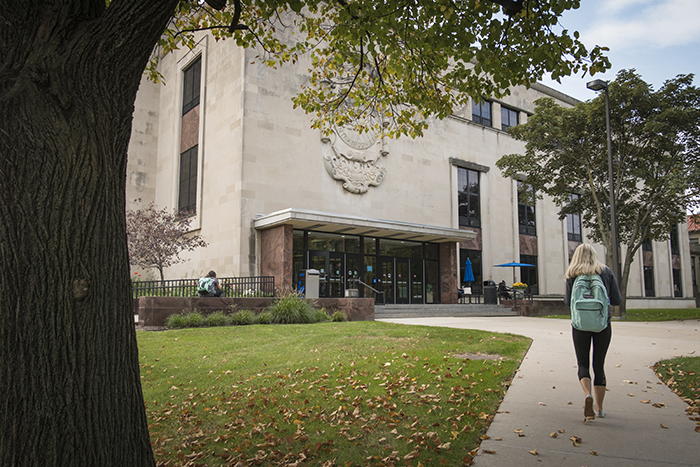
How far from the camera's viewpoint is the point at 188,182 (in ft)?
86.7

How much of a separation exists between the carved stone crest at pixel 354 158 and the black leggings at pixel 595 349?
2033 cm

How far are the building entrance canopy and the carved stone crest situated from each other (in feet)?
9.47

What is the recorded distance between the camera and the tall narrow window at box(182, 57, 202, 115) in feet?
88.9

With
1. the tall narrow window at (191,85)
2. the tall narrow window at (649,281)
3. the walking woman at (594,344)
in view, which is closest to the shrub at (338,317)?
the walking woman at (594,344)

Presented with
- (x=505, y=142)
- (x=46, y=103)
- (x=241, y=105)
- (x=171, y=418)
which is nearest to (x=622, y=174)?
(x=505, y=142)

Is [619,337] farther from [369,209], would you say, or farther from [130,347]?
[369,209]

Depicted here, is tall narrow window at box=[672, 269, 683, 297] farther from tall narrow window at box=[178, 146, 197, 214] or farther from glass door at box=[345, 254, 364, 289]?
tall narrow window at box=[178, 146, 197, 214]

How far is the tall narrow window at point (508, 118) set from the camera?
34.7 meters

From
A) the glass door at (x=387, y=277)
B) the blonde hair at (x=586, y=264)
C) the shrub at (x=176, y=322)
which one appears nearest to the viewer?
the blonde hair at (x=586, y=264)

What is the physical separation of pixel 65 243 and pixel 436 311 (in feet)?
67.2

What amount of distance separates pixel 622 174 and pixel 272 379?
1884cm

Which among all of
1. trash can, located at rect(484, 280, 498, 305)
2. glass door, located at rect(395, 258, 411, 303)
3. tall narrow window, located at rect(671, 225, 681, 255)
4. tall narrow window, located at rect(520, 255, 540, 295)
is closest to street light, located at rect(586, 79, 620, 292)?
trash can, located at rect(484, 280, 498, 305)

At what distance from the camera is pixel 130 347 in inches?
136

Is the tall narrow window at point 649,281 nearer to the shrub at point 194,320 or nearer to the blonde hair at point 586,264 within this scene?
the shrub at point 194,320
